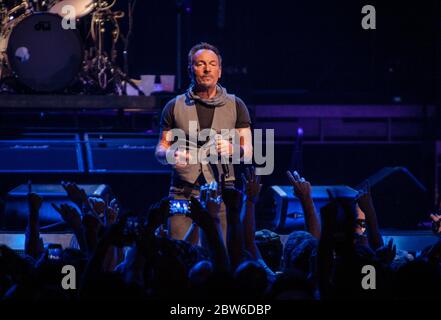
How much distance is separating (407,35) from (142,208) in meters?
3.83

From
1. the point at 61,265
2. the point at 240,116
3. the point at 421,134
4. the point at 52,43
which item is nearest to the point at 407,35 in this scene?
the point at 421,134

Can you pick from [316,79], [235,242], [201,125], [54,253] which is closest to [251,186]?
[235,242]

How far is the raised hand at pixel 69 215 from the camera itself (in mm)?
3467

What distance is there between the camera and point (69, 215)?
11.5 ft

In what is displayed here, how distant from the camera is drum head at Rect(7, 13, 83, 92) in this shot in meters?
6.91

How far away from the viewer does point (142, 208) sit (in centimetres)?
840

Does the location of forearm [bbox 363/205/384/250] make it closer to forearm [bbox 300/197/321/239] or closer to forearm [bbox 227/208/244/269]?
forearm [bbox 300/197/321/239]

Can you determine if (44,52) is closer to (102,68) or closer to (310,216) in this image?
(102,68)

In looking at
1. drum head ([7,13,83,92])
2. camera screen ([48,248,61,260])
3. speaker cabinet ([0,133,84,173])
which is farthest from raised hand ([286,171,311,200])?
speaker cabinet ([0,133,84,173])

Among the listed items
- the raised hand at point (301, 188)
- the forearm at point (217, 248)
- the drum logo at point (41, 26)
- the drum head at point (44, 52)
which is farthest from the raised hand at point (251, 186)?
the drum logo at point (41, 26)

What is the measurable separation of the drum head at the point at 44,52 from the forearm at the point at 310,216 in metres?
3.55

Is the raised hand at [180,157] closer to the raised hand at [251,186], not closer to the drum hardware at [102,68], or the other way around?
the raised hand at [251,186]

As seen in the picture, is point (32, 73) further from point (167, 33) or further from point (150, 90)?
point (167, 33)

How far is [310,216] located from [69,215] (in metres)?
1.30
